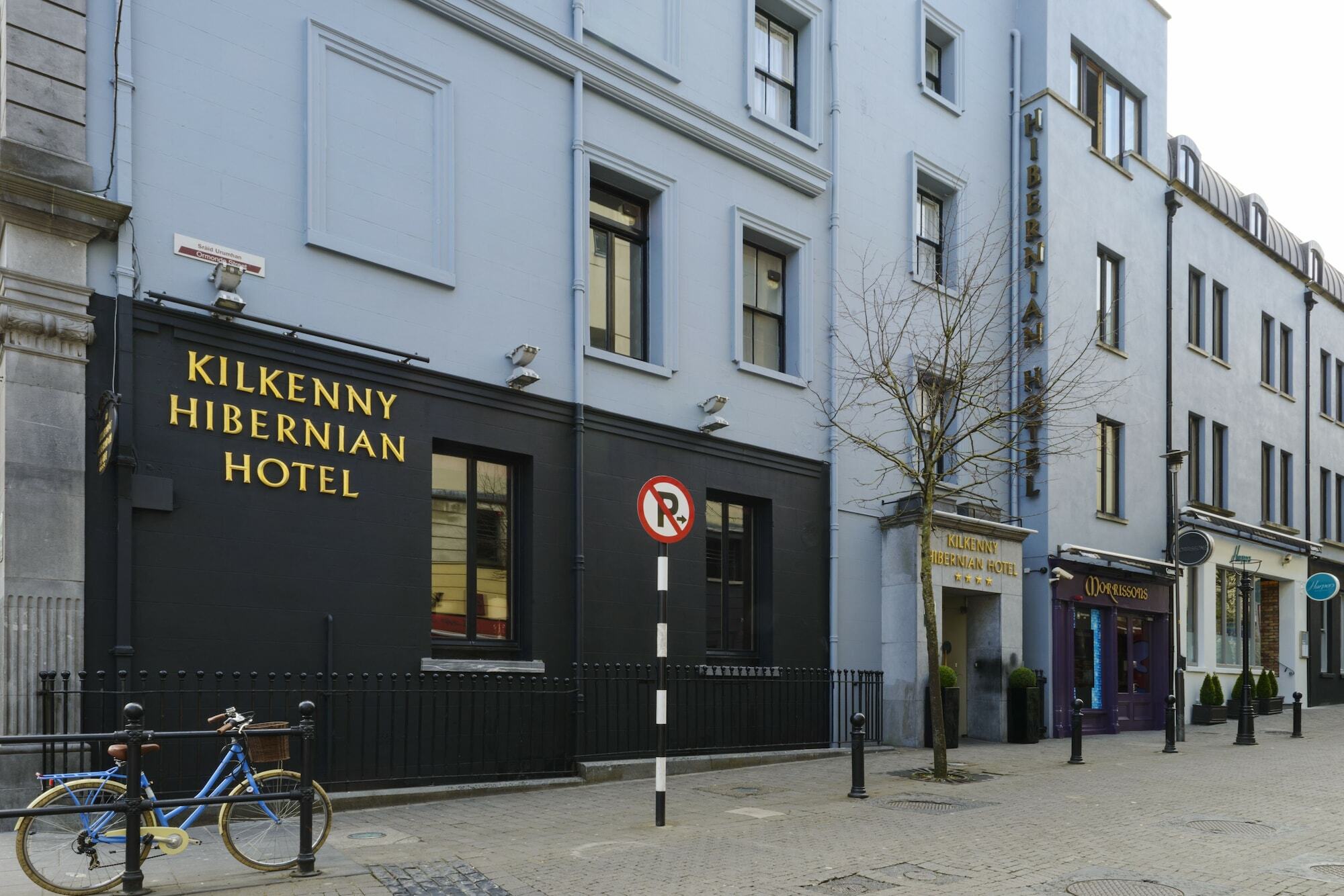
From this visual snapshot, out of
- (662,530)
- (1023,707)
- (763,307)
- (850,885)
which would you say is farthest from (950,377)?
(850,885)

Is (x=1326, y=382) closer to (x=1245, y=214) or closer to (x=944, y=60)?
(x=1245, y=214)

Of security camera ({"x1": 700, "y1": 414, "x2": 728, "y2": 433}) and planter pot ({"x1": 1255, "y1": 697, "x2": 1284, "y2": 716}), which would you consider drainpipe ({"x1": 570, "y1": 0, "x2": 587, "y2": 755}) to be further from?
planter pot ({"x1": 1255, "y1": 697, "x2": 1284, "y2": 716})

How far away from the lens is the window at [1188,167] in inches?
1038

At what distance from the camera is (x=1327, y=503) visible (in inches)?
1291

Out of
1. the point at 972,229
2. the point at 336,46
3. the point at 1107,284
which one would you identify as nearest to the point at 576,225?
the point at 336,46

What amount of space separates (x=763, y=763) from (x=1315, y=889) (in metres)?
8.06

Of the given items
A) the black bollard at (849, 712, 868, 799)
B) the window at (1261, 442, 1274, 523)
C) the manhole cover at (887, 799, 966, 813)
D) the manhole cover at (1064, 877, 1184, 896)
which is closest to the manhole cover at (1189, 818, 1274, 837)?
the manhole cover at (887, 799, 966, 813)

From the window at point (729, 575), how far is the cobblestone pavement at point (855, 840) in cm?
188

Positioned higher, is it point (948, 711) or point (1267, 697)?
point (948, 711)

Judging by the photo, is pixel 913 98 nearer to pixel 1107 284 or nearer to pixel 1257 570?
pixel 1107 284

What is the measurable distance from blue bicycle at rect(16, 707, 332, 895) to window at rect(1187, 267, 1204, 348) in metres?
23.2

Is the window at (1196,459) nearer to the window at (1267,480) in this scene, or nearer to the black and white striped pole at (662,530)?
the window at (1267,480)

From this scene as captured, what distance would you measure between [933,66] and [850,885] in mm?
16083

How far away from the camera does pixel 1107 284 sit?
76.3 feet
